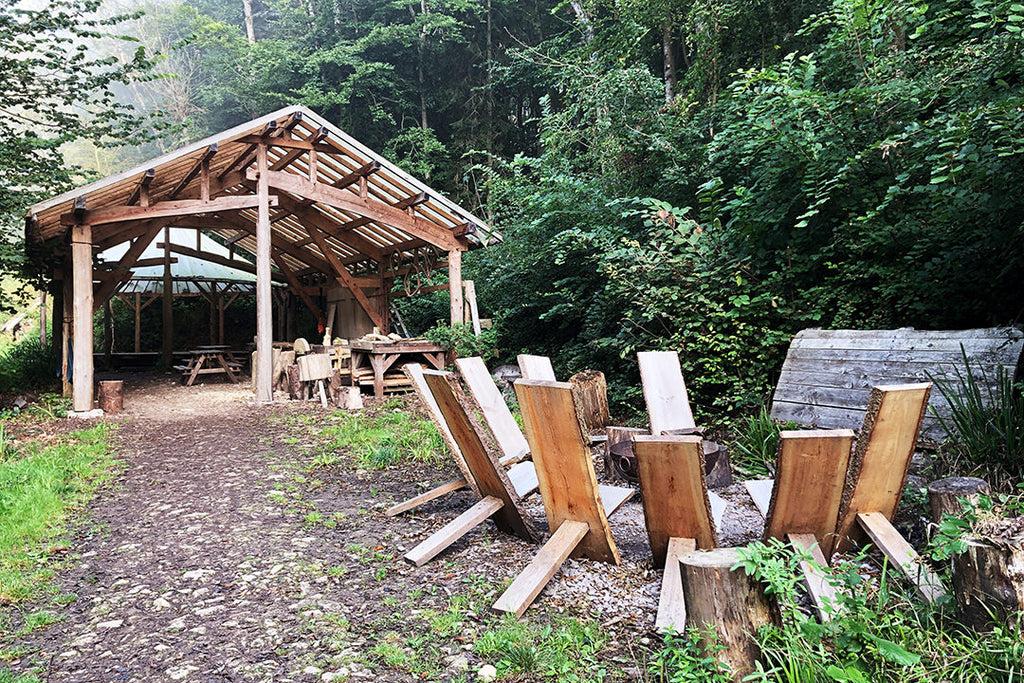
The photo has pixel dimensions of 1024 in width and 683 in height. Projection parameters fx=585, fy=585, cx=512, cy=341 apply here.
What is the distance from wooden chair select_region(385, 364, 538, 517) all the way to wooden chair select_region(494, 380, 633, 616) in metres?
0.62

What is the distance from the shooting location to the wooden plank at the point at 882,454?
2.50 m

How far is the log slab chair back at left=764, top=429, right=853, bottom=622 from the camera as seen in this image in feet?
7.90

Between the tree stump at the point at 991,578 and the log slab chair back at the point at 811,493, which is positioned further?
the log slab chair back at the point at 811,493

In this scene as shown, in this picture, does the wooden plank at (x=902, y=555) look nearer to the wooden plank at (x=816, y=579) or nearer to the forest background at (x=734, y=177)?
the wooden plank at (x=816, y=579)

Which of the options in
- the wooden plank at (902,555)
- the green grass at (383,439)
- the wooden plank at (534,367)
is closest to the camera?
the wooden plank at (902,555)

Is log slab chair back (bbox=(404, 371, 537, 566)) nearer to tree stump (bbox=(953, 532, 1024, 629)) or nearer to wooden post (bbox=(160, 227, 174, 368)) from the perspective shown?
tree stump (bbox=(953, 532, 1024, 629))

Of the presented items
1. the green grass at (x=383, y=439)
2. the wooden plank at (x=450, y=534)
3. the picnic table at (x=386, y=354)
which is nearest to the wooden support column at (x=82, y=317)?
the green grass at (x=383, y=439)

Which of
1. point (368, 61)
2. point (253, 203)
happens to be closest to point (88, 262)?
point (253, 203)

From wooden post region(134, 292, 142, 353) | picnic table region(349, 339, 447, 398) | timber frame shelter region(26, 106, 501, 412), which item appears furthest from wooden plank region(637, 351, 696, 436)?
→ wooden post region(134, 292, 142, 353)

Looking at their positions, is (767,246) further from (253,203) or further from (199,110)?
(199,110)

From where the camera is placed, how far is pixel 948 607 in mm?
2047

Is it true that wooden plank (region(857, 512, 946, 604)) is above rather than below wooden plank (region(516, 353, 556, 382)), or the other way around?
below

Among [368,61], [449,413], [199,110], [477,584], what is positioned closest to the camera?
[477,584]

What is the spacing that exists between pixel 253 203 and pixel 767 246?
7636 millimetres
